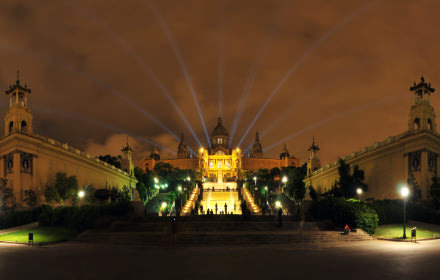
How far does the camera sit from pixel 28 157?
4625 centimetres

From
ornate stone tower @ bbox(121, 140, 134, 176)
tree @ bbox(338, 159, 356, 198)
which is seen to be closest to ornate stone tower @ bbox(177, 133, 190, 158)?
ornate stone tower @ bbox(121, 140, 134, 176)

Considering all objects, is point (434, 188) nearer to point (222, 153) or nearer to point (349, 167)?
point (349, 167)

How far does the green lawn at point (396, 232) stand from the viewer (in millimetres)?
29875

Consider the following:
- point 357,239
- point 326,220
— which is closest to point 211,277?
point 357,239

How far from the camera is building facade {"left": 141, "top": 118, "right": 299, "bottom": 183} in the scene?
15975 centimetres

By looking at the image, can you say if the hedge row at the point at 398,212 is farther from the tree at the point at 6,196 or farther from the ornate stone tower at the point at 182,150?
the ornate stone tower at the point at 182,150

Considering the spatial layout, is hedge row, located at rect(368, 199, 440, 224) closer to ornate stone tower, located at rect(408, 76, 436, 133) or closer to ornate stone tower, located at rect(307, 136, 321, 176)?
ornate stone tower, located at rect(408, 76, 436, 133)

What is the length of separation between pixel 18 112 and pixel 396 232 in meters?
44.2

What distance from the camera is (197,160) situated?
165 metres

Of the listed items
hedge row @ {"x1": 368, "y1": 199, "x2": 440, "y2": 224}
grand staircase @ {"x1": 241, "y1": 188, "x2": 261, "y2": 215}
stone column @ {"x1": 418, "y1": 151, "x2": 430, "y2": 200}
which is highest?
stone column @ {"x1": 418, "y1": 151, "x2": 430, "y2": 200}

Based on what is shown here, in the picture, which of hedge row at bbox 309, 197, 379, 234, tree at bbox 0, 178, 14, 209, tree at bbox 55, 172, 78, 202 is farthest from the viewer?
tree at bbox 55, 172, 78, 202

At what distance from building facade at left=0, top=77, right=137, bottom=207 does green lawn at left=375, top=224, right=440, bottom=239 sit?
36.3 m

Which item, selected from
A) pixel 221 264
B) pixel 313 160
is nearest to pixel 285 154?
pixel 313 160

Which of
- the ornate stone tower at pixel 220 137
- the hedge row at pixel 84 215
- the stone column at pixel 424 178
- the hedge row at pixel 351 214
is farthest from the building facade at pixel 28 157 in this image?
the ornate stone tower at pixel 220 137
